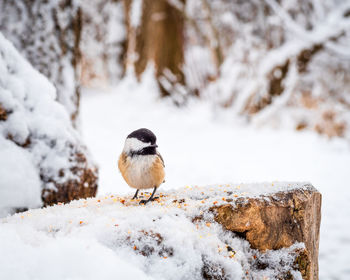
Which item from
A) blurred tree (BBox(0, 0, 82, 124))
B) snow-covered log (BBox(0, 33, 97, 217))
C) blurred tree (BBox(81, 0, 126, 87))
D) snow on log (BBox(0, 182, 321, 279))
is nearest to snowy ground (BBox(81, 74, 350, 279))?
snow-covered log (BBox(0, 33, 97, 217))

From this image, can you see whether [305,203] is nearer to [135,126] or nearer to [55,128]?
[55,128]

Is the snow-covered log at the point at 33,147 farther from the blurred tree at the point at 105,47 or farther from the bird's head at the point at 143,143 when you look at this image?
the blurred tree at the point at 105,47

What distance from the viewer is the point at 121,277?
1218mm

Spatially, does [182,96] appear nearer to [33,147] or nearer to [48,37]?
[48,37]

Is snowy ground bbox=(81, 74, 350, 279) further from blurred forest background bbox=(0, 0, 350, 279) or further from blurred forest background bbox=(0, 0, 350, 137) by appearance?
blurred forest background bbox=(0, 0, 350, 137)

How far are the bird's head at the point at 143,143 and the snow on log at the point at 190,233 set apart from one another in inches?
12.1

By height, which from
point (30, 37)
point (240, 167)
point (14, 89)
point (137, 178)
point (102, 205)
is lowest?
point (240, 167)

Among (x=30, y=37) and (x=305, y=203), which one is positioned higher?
(x=30, y=37)

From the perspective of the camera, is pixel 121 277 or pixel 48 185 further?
pixel 48 185

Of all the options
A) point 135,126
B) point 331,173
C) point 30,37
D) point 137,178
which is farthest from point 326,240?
point 135,126

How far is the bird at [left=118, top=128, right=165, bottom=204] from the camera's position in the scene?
6.07 ft

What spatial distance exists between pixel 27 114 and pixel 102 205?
1110mm

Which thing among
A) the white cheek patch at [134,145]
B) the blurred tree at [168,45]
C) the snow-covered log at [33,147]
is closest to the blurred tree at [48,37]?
the snow-covered log at [33,147]

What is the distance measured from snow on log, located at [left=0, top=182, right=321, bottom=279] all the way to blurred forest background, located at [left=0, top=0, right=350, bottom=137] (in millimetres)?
2111
